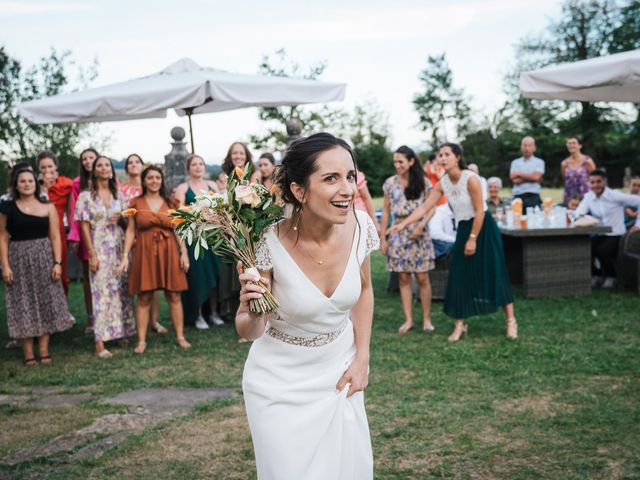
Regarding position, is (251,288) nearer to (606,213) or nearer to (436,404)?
(436,404)

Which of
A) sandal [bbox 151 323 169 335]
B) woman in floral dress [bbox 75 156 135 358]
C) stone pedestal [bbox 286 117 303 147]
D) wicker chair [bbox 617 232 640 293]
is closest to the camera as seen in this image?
woman in floral dress [bbox 75 156 135 358]

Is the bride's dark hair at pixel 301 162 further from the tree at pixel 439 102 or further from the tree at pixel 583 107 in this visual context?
the tree at pixel 439 102

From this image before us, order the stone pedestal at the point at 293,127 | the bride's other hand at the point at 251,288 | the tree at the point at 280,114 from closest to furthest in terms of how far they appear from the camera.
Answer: the bride's other hand at the point at 251,288
the stone pedestal at the point at 293,127
the tree at the point at 280,114

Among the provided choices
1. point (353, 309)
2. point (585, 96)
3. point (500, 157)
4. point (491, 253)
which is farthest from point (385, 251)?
point (500, 157)

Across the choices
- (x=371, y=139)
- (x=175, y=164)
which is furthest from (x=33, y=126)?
(x=371, y=139)

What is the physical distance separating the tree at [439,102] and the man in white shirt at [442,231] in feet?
156

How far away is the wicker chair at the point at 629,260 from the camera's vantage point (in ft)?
31.1

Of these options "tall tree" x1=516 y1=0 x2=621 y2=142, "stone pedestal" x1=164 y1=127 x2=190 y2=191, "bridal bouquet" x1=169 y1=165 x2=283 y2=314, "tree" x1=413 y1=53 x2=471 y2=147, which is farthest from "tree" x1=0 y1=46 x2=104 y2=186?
"tree" x1=413 y1=53 x2=471 y2=147

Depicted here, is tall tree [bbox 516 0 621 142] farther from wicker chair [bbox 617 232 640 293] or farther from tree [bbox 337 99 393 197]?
wicker chair [bbox 617 232 640 293]

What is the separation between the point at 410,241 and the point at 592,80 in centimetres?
278

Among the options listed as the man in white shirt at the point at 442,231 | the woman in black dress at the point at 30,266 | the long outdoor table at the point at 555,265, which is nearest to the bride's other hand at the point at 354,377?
the woman in black dress at the point at 30,266

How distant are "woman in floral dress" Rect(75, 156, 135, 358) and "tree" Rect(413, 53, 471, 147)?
1983 inches

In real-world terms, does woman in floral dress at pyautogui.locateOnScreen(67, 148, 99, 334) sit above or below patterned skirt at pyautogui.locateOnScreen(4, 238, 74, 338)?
above

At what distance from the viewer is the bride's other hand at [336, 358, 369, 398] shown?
2.80 m
